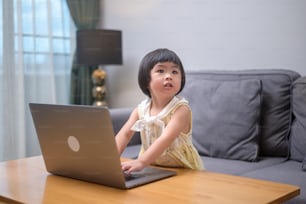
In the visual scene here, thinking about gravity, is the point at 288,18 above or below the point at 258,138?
above

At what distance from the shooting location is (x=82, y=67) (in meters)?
3.50

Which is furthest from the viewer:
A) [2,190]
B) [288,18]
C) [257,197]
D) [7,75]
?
[7,75]

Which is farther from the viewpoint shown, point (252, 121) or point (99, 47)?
point (99, 47)

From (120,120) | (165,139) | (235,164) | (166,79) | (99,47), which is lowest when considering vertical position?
(235,164)

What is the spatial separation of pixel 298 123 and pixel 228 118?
1.13 feet

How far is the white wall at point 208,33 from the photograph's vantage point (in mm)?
2512

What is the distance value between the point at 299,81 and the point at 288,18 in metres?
0.52

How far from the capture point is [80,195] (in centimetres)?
112

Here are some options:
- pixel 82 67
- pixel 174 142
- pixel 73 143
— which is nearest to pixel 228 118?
pixel 174 142

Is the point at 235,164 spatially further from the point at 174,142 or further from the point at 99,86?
the point at 99,86

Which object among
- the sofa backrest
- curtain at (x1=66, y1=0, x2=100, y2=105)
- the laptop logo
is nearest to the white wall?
curtain at (x1=66, y1=0, x2=100, y2=105)

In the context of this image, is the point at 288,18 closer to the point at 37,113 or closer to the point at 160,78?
the point at 160,78

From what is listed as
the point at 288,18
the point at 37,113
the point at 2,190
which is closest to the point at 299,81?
the point at 288,18

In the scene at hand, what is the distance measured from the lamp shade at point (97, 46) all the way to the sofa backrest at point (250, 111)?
103cm
